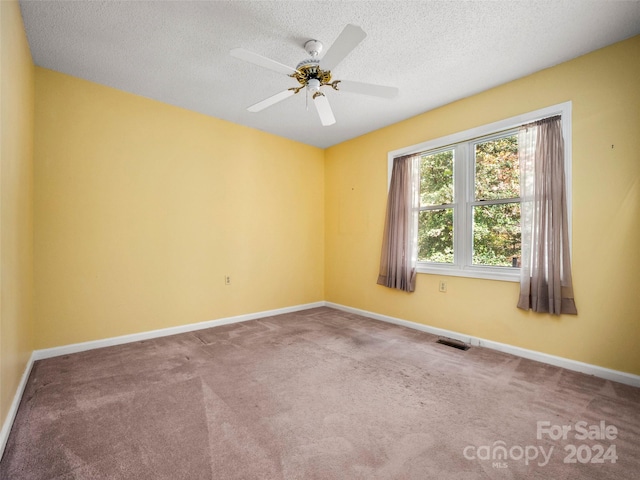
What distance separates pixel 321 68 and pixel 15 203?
2.29m

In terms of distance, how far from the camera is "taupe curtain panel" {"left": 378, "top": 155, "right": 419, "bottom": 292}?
149 inches

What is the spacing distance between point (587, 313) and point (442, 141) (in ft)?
7.19

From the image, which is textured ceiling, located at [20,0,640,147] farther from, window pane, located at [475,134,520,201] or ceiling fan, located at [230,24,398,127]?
window pane, located at [475,134,520,201]

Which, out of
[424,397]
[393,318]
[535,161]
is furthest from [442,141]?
[424,397]

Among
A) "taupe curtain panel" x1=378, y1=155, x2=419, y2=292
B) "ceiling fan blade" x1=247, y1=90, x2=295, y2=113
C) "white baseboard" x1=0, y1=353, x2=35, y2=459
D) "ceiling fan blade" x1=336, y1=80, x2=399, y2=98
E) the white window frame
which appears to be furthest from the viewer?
"taupe curtain panel" x1=378, y1=155, x2=419, y2=292

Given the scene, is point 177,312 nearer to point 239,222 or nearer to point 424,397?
point 239,222

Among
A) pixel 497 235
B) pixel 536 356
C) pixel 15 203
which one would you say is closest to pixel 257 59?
pixel 15 203

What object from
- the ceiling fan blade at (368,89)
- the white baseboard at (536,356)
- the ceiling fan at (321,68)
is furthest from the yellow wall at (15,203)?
the white baseboard at (536,356)

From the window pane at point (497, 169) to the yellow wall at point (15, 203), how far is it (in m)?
3.88

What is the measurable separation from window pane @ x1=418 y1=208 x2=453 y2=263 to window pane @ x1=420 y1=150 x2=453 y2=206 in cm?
15

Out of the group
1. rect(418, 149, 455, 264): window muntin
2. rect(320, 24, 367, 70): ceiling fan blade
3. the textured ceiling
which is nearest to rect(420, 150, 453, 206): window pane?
rect(418, 149, 455, 264): window muntin

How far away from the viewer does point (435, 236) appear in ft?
12.1

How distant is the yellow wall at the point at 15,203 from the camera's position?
1.67m

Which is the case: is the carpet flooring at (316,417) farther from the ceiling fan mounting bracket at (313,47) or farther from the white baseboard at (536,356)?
the ceiling fan mounting bracket at (313,47)
